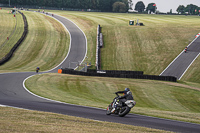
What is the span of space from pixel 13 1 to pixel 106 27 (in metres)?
107

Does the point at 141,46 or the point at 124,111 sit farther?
the point at 141,46

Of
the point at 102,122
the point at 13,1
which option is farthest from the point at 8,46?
the point at 13,1

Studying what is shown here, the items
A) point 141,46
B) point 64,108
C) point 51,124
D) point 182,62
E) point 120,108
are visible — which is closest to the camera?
point 51,124

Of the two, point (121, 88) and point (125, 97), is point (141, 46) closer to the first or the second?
point (121, 88)

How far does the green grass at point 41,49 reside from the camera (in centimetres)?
5810

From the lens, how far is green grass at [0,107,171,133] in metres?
11.7

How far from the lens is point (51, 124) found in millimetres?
12953

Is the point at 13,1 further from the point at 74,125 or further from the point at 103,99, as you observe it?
the point at 74,125

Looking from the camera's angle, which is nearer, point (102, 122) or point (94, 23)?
point (102, 122)

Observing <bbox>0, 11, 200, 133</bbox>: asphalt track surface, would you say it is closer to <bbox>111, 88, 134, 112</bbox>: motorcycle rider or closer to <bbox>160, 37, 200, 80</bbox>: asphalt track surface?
<bbox>111, 88, 134, 112</bbox>: motorcycle rider

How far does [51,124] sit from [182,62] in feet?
168

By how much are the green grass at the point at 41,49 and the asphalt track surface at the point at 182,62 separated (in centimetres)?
2399

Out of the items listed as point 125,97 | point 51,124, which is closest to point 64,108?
point 125,97

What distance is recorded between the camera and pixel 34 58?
2489 inches
